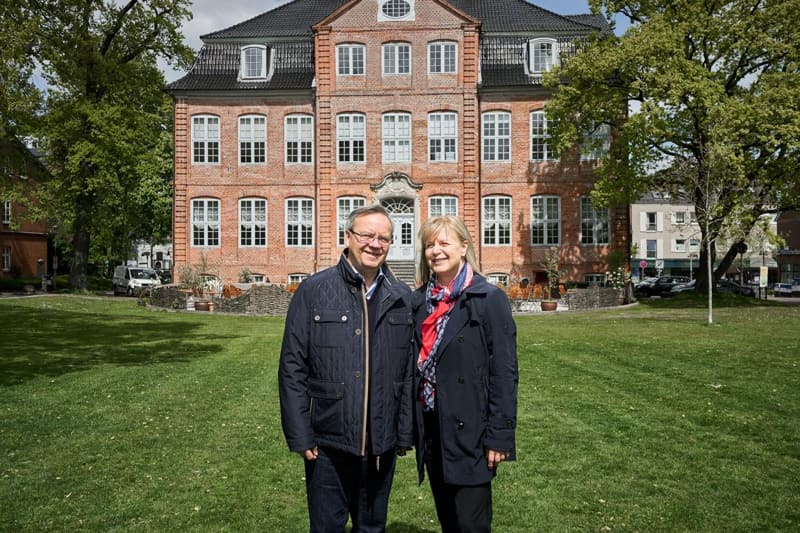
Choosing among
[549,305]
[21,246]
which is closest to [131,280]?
[21,246]

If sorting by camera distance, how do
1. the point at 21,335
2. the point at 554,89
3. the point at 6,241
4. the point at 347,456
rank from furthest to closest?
the point at 6,241 < the point at 554,89 < the point at 21,335 < the point at 347,456

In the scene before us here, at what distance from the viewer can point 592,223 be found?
3434 centimetres

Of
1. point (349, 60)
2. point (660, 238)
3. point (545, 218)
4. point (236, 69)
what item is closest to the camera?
point (349, 60)

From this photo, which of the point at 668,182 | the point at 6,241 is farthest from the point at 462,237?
the point at 6,241

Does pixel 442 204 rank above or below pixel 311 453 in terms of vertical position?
above

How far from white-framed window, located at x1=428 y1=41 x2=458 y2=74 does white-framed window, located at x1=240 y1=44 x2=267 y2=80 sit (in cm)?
825

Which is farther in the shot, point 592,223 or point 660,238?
point 660,238

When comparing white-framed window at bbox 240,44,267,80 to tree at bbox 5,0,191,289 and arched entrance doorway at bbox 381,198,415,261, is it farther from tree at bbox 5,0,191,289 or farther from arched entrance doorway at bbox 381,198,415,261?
arched entrance doorway at bbox 381,198,415,261

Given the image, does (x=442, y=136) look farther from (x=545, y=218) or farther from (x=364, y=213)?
(x=364, y=213)

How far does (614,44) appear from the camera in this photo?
29.8m

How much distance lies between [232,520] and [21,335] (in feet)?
46.9

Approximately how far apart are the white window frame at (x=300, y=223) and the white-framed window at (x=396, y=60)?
7.22 meters

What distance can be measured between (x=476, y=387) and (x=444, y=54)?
31.9 m

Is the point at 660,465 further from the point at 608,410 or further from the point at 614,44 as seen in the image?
the point at 614,44
